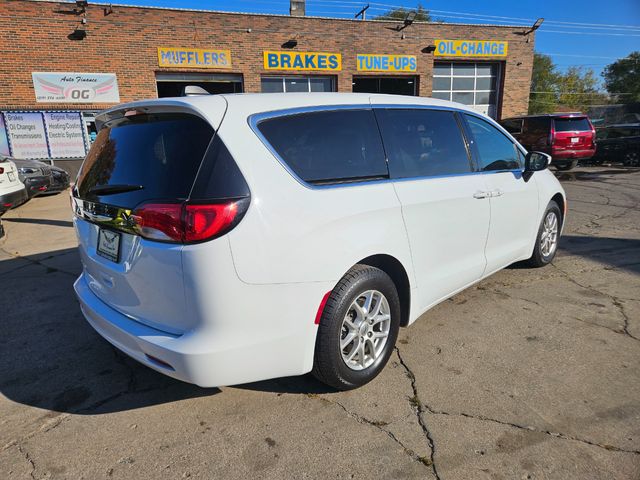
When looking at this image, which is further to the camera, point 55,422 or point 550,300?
point 550,300

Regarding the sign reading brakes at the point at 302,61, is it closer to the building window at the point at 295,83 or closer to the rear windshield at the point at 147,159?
the building window at the point at 295,83

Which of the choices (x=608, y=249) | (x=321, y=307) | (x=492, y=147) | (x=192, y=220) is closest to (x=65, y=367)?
(x=192, y=220)

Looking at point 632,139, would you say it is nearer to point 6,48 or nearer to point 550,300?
point 550,300

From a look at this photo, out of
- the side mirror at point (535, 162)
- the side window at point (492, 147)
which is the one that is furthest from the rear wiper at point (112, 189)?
the side mirror at point (535, 162)

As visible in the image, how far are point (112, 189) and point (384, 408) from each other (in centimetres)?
203

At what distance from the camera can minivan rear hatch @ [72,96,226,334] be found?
2211 mm

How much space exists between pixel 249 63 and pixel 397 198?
17.0 meters

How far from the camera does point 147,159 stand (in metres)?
2.45

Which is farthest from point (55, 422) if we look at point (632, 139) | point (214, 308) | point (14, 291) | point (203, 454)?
point (632, 139)

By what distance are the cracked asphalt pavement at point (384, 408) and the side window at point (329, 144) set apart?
1373 millimetres

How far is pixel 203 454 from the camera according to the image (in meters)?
2.30

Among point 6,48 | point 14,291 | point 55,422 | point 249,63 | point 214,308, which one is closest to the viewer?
point 214,308

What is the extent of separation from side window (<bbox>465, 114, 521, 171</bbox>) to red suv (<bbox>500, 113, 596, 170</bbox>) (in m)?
10.9

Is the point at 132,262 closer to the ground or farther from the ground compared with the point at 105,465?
farther from the ground
